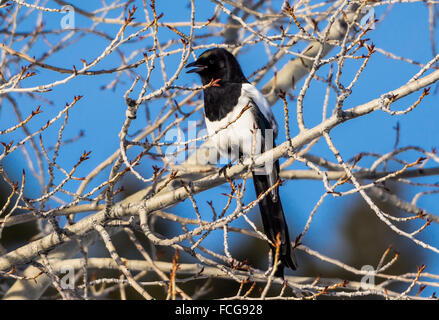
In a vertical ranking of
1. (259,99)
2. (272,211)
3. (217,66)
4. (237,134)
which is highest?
(217,66)

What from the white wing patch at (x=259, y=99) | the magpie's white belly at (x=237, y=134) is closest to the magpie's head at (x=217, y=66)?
the white wing patch at (x=259, y=99)

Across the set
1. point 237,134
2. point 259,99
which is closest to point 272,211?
point 237,134

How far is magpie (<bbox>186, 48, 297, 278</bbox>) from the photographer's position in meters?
4.35

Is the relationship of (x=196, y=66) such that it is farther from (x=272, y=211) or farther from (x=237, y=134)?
(x=272, y=211)

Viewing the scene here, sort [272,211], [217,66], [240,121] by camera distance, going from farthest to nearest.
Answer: [217,66] → [240,121] → [272,211]

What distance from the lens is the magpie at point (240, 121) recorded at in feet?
14.3

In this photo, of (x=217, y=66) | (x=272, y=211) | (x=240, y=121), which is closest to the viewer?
(x=272, y=211)

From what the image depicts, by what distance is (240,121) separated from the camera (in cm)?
456

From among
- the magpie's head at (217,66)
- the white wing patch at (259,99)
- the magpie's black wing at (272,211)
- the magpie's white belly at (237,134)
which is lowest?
the magpie's black wing at (272,211)

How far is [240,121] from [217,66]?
1.95ft

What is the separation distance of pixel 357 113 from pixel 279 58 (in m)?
2.13

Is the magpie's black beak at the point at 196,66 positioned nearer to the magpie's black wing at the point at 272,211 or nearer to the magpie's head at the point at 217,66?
the magpie's head at the point at 217,66

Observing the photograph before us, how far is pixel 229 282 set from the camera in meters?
9.53
